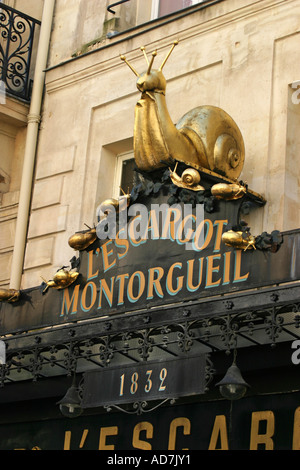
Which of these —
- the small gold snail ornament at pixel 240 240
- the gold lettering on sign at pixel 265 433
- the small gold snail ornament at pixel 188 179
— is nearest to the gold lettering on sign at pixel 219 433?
the gold lettering on sign at pixel 265 433

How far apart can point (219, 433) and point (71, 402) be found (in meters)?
1.55

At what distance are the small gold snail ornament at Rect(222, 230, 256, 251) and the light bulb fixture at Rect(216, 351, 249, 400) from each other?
1240 millimetres

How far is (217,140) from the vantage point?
12.3 m

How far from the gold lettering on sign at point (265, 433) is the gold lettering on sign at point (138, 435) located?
1.40 meters

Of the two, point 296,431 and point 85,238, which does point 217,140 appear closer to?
point 85,238

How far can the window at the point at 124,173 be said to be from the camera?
14566 millimetres

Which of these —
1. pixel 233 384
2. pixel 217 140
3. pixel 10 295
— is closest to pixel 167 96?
pixel 217 140

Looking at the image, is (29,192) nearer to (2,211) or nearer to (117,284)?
(2,211)

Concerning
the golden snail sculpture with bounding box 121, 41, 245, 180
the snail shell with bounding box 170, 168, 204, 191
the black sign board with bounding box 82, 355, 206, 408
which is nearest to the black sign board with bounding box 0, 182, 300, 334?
the snail shell with bounding box 170, 168, 204, 191

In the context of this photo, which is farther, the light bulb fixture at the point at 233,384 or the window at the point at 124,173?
the window at the point at 124,173

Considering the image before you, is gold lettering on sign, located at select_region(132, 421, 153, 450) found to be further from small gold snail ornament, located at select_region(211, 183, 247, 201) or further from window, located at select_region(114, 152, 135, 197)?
window, located at select_region(114, 152, 135, 197)

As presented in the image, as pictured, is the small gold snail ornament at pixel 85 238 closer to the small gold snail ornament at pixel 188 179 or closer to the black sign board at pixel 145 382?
the small gold snail ornament at pixel 188 179

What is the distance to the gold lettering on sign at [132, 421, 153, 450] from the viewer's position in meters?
12.4
